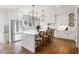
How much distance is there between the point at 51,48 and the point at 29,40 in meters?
0.52

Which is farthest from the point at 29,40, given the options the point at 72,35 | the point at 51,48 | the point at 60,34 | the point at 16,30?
the point at 72,35

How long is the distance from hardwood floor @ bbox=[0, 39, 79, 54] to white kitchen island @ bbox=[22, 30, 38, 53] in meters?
0.09

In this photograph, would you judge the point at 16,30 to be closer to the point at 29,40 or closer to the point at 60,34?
the point at 29,40

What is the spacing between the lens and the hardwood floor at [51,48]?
2.66 metres

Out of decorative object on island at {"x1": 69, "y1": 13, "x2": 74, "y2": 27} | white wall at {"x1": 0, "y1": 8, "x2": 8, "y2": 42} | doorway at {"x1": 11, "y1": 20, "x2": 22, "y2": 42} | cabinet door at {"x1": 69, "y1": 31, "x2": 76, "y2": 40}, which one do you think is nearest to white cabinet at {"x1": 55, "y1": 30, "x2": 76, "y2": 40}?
cabinet door at {"x1": 69, "y1": 31, "x2": 76, "y2": 40}

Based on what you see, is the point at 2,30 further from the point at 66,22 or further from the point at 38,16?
the point at 66,22

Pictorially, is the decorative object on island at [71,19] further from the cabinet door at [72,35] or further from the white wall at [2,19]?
the white wall at [2,19]

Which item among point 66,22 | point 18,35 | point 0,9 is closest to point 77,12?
point 66,22

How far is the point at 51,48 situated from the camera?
8.88 feet

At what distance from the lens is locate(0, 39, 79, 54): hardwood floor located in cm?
266

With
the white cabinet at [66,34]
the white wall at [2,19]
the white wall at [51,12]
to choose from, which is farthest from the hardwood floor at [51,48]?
the white wall at [51,12]

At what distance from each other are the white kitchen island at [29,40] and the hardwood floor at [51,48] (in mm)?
92

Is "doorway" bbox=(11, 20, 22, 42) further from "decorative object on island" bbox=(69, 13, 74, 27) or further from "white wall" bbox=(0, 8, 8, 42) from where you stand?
"decorative object on island" bbox=(69, 13, 74, 27)

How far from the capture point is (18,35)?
2.68 metres
